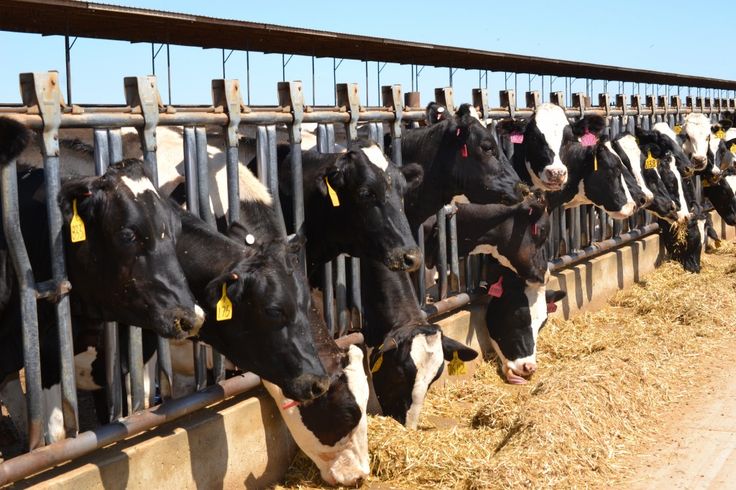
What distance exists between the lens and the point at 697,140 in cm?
1700

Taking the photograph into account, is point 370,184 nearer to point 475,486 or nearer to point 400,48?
point 475,486

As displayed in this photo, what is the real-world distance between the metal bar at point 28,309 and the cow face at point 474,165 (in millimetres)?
4470

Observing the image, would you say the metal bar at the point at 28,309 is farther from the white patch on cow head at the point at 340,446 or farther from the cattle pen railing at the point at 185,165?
the white patch on cow head at the point at 340,446

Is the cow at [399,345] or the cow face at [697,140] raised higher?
the cow face at [697,140]

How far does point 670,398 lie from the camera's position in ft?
27.1

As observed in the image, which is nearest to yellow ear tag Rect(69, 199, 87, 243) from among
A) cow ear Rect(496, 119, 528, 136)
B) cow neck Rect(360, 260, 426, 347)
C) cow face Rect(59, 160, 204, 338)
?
cow face Rect(59, 160, 204, 338)

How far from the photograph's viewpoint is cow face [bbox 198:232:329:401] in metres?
5.48

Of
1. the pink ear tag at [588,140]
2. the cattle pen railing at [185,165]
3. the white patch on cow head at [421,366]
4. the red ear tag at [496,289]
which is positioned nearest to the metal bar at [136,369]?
the cattle pen railing at [185,165]

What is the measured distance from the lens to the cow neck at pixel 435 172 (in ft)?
28.3

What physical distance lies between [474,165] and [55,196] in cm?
438

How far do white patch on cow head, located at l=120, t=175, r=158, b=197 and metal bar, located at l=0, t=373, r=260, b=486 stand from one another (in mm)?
1178

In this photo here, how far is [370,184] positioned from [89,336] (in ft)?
7.00

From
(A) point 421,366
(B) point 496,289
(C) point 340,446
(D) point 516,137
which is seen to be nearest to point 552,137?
(D) point 516,137

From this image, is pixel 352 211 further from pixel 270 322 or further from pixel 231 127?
pixel 270 322
